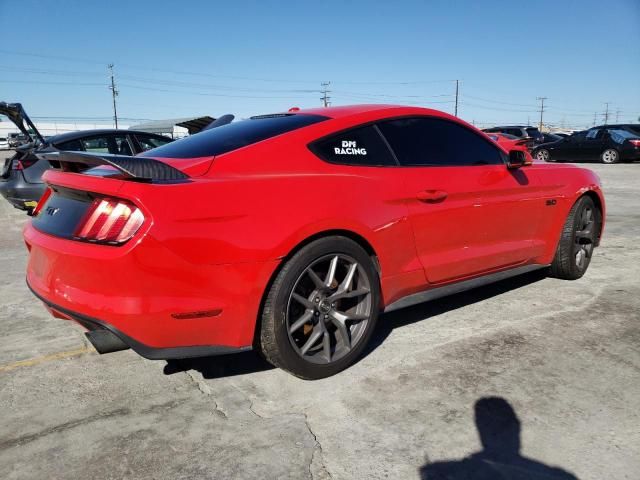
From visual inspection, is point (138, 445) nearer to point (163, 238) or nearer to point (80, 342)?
point (163, 238)

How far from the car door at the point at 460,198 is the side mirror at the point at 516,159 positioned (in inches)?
2.1

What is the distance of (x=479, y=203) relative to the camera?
11.5ft

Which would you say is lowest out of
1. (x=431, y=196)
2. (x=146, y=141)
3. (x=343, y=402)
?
(x=343, y=402)

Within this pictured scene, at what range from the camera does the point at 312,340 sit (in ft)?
8.94

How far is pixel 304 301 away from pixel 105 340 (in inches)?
38.1

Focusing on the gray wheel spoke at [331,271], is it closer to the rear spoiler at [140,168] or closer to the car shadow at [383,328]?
the car shadow at [383,328]

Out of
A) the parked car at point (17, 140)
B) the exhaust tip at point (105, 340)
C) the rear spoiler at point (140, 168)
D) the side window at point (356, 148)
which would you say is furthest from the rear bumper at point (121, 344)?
the parked car at point (17, 140)

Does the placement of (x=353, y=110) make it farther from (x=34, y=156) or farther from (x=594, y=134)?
(x=594, y=134)

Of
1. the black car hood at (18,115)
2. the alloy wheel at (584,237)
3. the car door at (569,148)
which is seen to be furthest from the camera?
the car door at (569,148)

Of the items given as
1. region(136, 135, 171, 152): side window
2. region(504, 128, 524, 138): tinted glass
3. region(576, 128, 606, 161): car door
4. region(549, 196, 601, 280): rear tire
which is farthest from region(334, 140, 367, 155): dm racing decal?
region(504, 128, 524, 138): tinted glass

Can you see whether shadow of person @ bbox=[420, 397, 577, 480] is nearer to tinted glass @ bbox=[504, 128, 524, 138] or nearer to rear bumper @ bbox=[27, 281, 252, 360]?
rear bumper @ bbox=[27, 281, 252, 360]

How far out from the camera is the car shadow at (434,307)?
11.4ft

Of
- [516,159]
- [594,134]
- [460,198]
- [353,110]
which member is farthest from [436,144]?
[594,134]

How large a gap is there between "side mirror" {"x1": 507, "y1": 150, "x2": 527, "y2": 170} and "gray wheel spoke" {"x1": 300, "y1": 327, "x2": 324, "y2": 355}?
2.05 meters
